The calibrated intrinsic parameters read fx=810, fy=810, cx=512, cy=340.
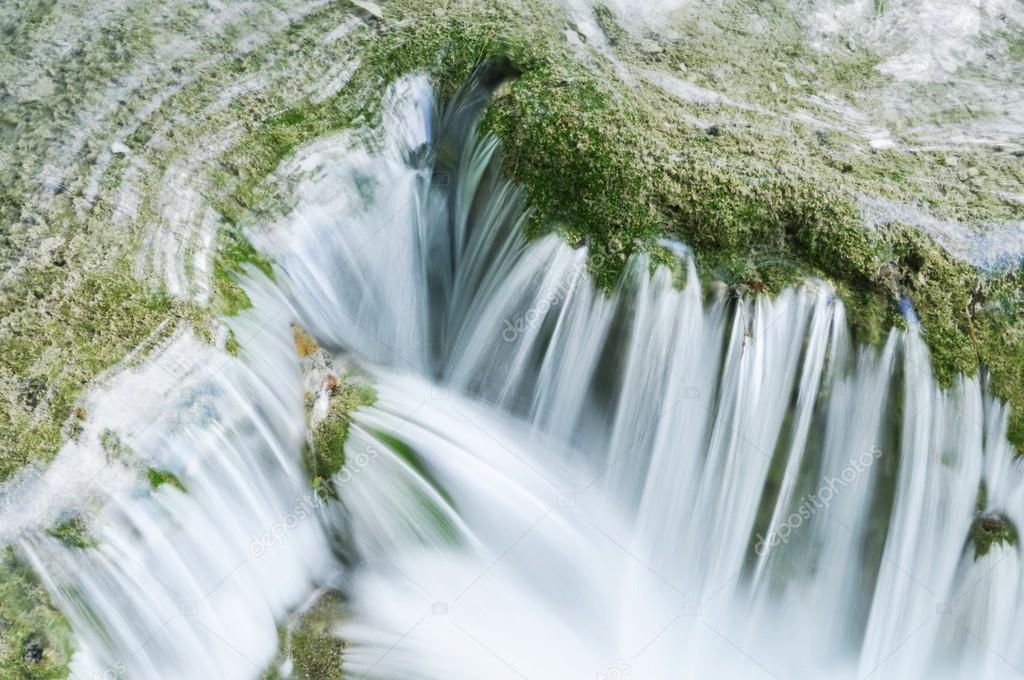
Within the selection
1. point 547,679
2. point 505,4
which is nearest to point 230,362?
point 547,679

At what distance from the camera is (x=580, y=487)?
15.0 feet

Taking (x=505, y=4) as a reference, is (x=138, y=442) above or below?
below

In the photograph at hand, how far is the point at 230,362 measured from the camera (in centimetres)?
416

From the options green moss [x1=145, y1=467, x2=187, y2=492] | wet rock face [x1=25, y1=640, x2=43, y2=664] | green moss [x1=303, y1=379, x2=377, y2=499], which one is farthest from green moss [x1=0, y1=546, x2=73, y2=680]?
green moss [x1=303, y1=379, x2=377, y2=499]

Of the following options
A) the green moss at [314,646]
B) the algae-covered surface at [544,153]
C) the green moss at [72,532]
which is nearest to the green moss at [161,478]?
the green moss at [72,532]

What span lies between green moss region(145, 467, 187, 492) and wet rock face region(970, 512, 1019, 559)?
162 inches

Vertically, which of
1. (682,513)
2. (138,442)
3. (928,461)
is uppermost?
(138,442)

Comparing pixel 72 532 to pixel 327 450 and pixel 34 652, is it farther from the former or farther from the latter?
pixel 327 450

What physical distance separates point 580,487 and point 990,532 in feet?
7.23

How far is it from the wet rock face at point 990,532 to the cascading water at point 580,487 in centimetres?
4

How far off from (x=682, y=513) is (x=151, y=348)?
2886 millimetres

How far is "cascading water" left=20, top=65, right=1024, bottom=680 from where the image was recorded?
13.8 feet

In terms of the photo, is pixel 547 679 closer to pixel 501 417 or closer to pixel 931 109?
pixel 501 417

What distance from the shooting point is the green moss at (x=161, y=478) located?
3.88 meters
